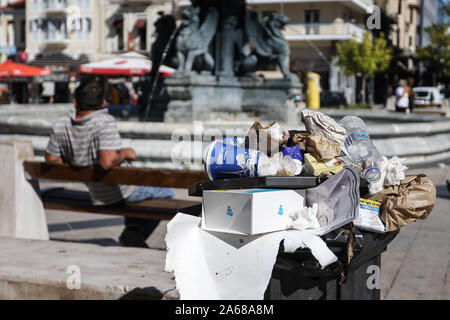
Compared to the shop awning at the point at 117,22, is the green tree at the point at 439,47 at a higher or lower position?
lower

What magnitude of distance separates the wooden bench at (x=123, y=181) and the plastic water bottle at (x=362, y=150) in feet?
7.18

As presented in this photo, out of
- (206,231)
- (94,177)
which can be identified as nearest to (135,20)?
(94,177)

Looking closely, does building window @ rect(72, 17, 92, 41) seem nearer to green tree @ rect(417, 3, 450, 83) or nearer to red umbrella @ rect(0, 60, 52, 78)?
red umbrella @ rect(0, 60, 52, 78)

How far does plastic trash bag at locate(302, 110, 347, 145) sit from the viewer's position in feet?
7.30

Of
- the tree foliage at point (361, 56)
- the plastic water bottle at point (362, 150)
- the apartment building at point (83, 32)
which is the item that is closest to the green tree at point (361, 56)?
the tree foliage at point (361, 56)

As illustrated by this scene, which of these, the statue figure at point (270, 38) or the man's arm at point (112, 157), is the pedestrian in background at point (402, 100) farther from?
the man's arm at point (112, 157)

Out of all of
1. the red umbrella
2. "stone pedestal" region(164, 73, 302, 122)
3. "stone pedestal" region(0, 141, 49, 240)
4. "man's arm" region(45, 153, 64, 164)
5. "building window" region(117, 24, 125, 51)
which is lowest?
"stone pedestal" region(0, 141, 49, 240)

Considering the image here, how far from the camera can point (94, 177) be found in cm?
479

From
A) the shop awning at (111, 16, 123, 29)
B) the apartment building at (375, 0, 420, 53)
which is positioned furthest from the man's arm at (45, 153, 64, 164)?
the apartment building at (375, 0, 420, 53)

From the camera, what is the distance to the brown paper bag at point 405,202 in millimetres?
2096

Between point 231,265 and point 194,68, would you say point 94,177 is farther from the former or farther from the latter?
point 194,68

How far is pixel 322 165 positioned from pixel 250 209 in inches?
12.7

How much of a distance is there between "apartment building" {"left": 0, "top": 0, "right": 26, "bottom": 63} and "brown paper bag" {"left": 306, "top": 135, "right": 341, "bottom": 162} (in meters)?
56.9
